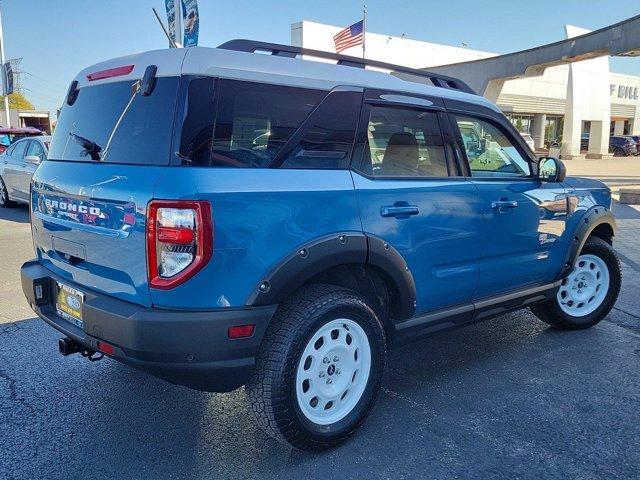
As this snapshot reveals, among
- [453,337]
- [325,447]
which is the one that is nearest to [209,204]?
[325,447]

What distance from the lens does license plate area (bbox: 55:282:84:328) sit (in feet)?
9.19

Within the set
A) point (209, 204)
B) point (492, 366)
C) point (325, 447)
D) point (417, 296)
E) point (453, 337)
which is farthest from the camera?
point (453, 337)

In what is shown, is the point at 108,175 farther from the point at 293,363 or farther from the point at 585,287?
the point at 585,287

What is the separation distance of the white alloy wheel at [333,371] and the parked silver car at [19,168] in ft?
29.1

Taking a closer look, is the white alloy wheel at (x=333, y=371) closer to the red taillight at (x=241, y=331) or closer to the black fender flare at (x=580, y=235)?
the red taillight at (x=241, y=331)

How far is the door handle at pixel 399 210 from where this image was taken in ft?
9.86

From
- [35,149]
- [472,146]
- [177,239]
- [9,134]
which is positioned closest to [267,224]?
[177,239]

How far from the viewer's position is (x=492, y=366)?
4012mm

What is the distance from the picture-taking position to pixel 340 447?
9.63 feet

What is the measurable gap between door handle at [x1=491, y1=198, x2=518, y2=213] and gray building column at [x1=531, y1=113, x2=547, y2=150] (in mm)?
44154

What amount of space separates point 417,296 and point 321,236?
0.87 meters

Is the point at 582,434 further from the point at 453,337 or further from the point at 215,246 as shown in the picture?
the point at 215,246

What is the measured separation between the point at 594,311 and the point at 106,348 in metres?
4.06

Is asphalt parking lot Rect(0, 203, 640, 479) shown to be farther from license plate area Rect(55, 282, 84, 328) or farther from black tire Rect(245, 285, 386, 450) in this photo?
license plate area Rect(55, 282, 84, 328)
